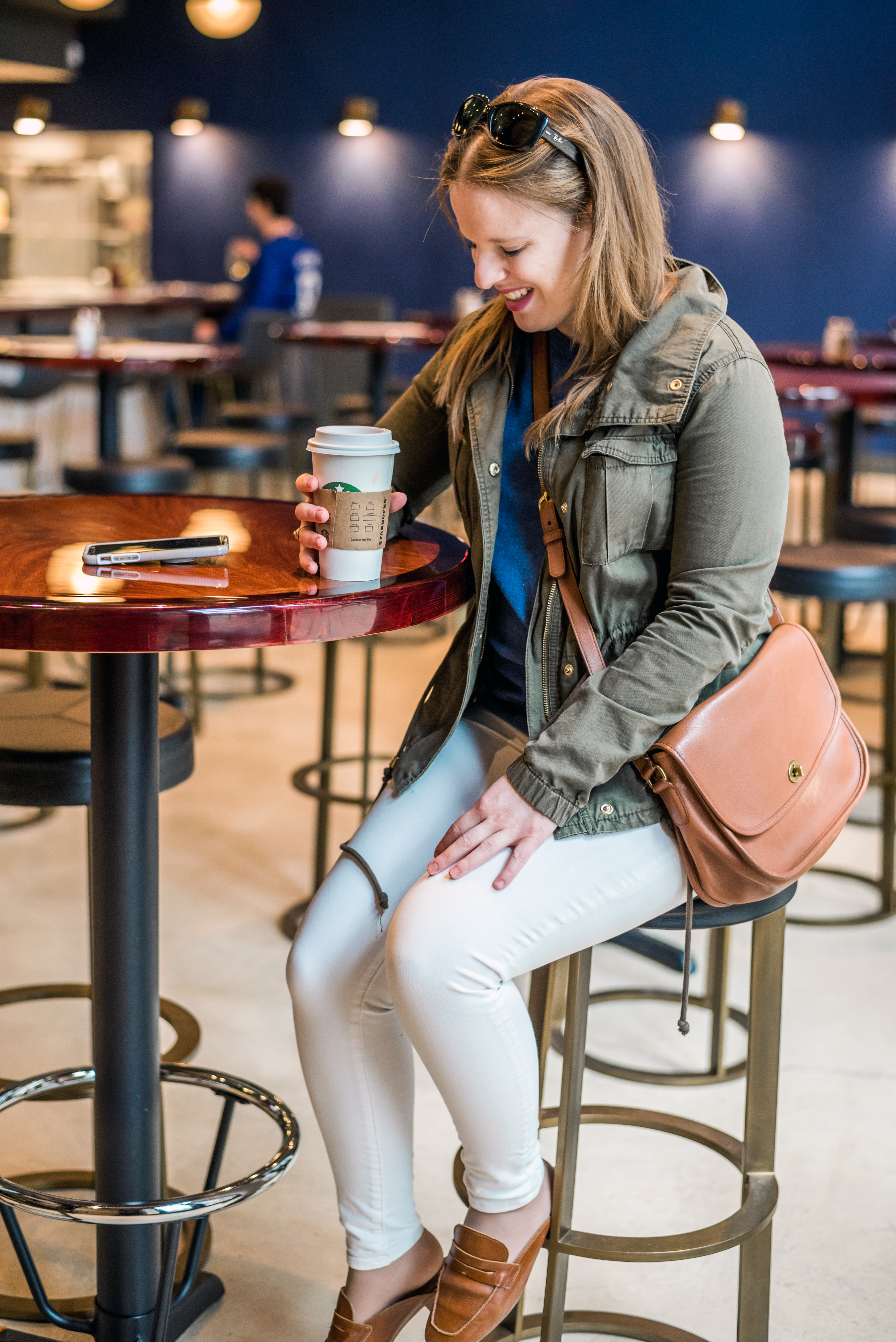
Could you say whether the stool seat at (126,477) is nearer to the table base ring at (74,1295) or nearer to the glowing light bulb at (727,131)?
the table base ring at (74,1295)

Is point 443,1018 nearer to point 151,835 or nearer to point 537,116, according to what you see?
point 151,835

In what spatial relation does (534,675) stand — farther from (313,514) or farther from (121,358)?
(121,358)

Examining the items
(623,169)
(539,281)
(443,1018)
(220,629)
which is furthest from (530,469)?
(443,1018)

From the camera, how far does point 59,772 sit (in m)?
1.60

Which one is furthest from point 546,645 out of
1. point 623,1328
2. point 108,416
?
point 108,416

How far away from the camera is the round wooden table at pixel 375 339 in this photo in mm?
4246

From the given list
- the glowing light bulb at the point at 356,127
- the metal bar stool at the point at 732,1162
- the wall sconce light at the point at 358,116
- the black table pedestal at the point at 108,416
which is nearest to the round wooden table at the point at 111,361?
the black table pedestal at the point at 108,416

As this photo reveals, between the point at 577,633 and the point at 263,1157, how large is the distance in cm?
101

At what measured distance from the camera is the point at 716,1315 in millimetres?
1631

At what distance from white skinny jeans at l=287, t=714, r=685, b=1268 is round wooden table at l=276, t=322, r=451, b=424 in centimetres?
250

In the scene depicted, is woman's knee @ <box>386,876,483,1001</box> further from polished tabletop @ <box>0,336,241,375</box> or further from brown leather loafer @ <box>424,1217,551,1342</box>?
polished tabletop @ <box>0,336,241,375</box>

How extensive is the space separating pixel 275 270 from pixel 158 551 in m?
6.62

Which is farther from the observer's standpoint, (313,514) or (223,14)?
(223,14)

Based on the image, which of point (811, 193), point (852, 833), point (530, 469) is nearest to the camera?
point (530, 469)
